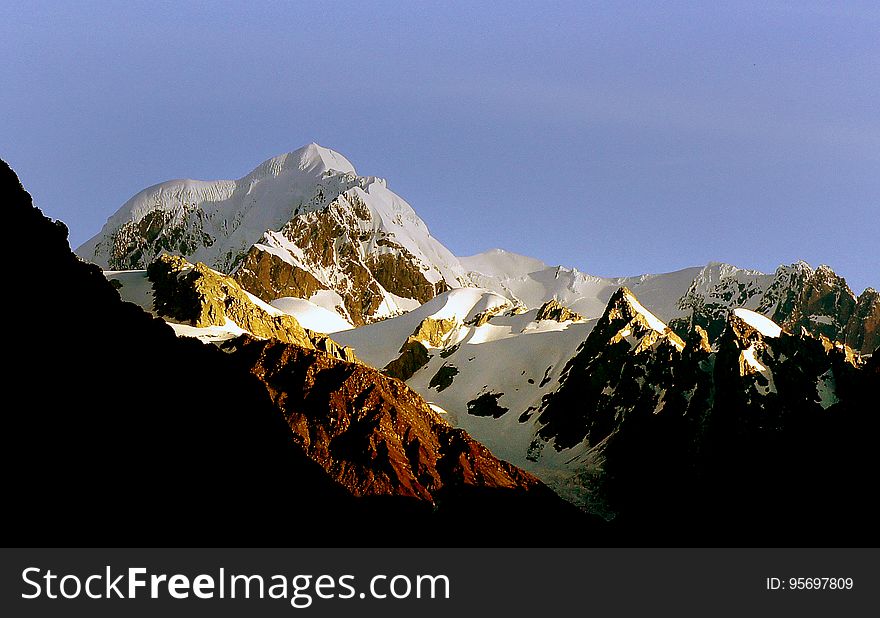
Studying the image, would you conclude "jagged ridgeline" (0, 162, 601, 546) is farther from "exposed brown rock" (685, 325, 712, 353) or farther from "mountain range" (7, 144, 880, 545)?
"exposed brown rock" (685, 325, 712, 353)

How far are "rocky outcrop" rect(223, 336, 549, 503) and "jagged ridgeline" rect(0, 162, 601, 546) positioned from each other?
9.2 inches

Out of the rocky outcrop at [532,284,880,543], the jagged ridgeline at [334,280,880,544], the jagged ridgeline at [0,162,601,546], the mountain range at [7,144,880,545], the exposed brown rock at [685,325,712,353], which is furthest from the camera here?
the exposed brown rock at [685,325,712,353]

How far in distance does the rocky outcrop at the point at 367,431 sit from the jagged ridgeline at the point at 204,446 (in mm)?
233

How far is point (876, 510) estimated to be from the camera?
110 meters

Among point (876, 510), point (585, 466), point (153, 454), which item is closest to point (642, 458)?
point (585, 466)

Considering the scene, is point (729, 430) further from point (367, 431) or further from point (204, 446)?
point (204, 446)

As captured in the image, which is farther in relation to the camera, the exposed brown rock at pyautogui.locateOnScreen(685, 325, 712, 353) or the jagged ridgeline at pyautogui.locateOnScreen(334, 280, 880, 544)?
the exposed brown rock at pyautogui.locateOnScreen(685, 325, 712, 353)

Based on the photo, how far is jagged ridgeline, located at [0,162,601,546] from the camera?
58.5 m

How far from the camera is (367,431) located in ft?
371

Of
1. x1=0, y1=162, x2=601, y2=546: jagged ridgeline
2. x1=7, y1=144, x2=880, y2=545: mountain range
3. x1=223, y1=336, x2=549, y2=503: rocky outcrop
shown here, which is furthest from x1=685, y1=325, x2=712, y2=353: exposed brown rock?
x1=223, y1=336, x2=549, y2=503: rocky outcrop

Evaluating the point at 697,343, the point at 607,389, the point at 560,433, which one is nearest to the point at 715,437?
the point at 697,343

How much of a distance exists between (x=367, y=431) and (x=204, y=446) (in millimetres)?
36231

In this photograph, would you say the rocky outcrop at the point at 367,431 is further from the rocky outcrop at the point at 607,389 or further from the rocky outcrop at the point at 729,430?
the rocky outcrop at the point at 607,389
